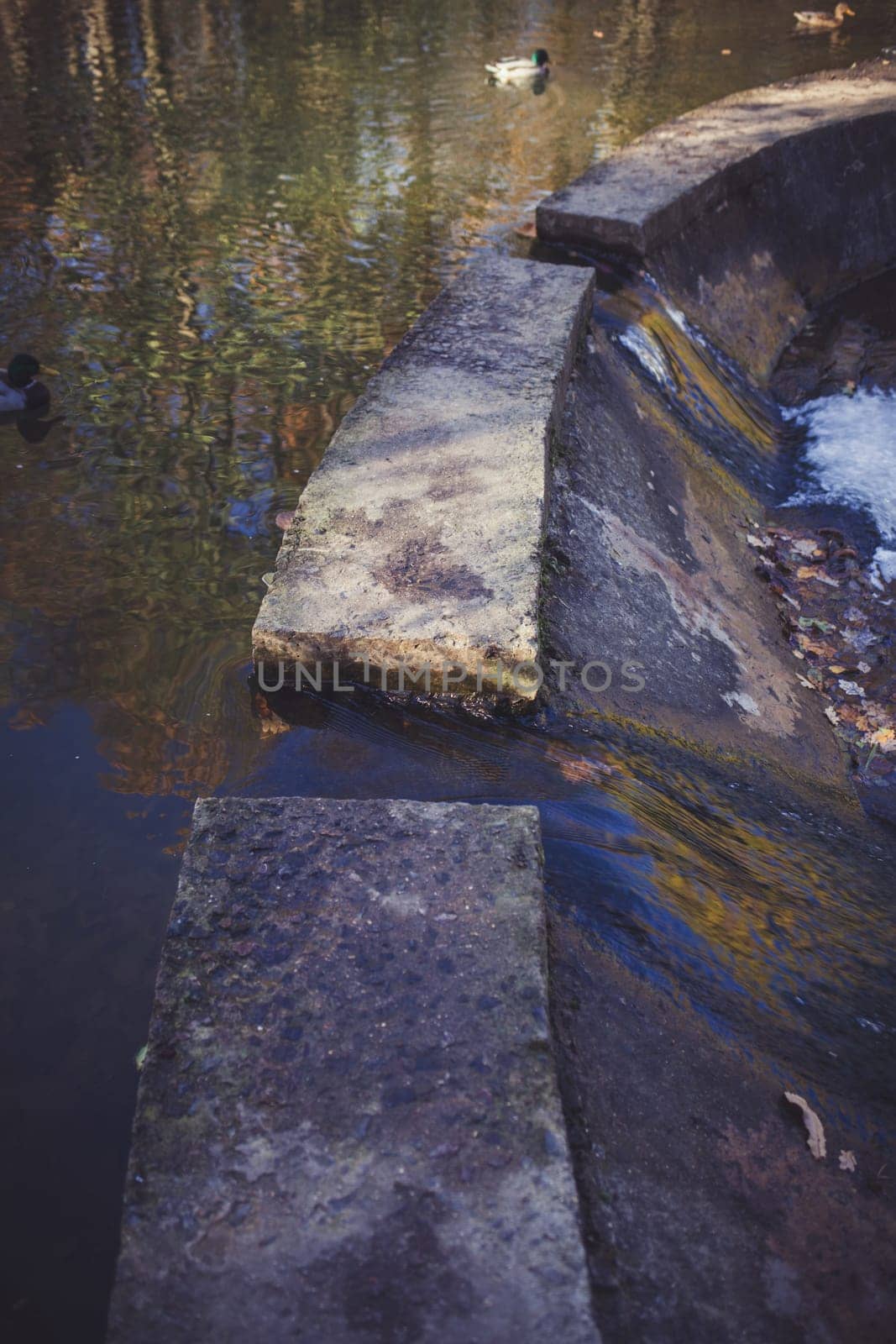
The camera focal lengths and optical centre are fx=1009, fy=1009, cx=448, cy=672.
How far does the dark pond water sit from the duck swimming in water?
0.12 metres

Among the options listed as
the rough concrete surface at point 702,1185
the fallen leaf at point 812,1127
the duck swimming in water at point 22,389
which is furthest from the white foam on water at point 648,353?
the fallen leaf at point 812,1127

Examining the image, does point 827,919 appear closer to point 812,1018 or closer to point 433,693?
point 812,1018

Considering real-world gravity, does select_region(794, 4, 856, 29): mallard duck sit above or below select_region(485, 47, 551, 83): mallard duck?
above

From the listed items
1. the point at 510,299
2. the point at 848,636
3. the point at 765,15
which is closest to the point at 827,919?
the point at 848,636

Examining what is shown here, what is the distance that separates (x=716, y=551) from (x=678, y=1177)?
10.8 ft

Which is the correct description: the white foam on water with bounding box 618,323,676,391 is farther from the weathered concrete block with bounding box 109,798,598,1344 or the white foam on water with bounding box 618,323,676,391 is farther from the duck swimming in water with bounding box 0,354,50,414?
the weathered concrete block with bounding box 109,798,598,1344

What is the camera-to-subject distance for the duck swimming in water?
4.52m

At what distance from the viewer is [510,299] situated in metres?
5.02

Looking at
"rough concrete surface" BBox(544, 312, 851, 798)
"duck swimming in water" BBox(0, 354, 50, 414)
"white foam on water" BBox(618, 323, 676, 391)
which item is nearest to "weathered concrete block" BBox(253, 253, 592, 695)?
"rough concrete surface" BBox(544, 312, 851, 798)

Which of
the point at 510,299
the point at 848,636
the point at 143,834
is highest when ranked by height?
the point at 510,299

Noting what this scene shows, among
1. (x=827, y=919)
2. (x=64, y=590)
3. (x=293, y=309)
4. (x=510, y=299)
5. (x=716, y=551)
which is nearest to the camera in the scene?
(x=827, y=919)

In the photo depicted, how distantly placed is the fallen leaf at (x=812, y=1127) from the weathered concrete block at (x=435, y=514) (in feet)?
3.98

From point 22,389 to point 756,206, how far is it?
19.5 feet

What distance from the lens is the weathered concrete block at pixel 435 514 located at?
2.90 m
